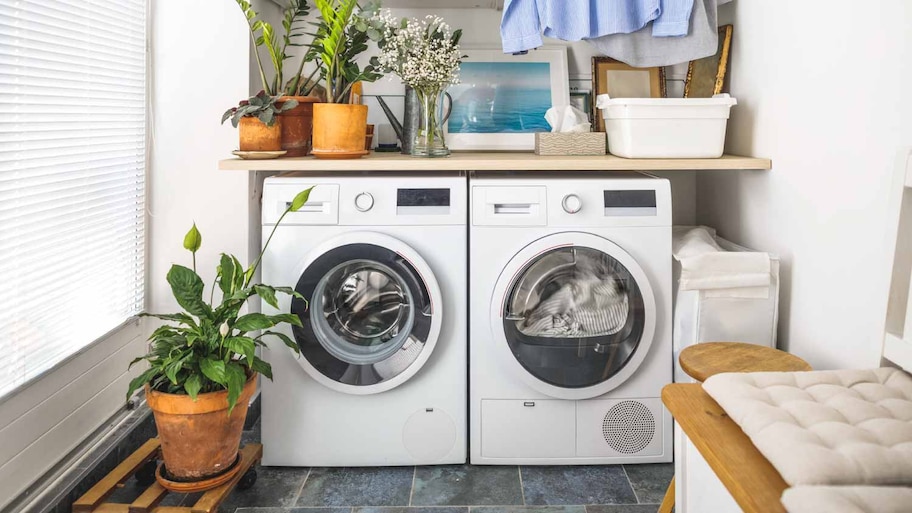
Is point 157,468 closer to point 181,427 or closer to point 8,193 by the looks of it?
point 181,427

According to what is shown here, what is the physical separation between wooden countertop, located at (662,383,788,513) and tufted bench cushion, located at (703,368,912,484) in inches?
1.0

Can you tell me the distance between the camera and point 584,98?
2.97m

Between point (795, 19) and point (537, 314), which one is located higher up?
point (795, 19)

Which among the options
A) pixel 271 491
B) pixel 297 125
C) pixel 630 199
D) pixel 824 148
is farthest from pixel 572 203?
pixel 271 491

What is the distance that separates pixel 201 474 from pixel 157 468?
0.17 m

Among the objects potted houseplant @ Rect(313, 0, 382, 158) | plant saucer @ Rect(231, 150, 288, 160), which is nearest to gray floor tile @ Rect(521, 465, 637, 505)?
potted houseplant @ Rect(313, 0, 382, 158)

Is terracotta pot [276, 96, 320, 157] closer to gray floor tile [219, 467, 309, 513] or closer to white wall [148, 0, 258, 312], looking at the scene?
white wall [148, 0, 258, 312]

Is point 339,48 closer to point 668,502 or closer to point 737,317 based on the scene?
point 737,317

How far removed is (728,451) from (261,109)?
5.54ft

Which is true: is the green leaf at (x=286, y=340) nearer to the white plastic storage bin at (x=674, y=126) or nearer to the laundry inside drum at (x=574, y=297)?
the laundry inside drum at (x=574, y=297)

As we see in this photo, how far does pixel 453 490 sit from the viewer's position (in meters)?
2.26

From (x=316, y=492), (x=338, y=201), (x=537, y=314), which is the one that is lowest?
(x=316, y=492)

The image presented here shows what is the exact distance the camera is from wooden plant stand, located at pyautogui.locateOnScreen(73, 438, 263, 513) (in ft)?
6.44

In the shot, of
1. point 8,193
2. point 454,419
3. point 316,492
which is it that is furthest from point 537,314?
point 8,193
